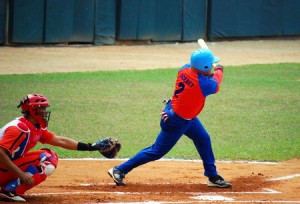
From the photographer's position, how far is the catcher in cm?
720

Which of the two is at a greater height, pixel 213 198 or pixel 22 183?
pixel 22 183

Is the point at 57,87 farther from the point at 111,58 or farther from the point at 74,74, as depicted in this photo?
the point at 111,58

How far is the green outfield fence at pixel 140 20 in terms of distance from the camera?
74.2 feet

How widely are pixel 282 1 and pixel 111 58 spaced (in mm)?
7923

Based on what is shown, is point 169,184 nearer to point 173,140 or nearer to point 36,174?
point 173,140

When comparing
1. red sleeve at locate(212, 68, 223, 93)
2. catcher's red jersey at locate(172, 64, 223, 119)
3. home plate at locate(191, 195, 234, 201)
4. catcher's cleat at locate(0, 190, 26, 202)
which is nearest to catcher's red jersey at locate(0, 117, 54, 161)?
catcher's cleat at locate(0, 190, 26, 202)

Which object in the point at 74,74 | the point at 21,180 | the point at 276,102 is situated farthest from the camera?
the point at 74,74

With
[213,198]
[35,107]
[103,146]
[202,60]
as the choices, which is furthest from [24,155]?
[202,60]

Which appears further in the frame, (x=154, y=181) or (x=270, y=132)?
(x=270, y=132)

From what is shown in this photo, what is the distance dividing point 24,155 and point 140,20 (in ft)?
56.6

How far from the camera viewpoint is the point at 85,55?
2228 centimetres

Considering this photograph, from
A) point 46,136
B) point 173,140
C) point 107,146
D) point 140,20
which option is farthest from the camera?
point 140,20

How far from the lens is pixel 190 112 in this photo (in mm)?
8188

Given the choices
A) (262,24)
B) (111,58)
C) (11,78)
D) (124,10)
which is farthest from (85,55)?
A: (262,24)
